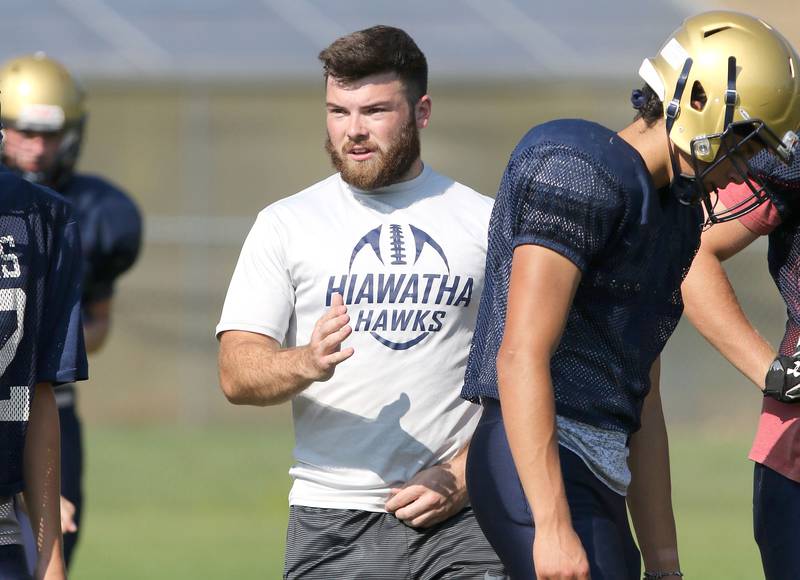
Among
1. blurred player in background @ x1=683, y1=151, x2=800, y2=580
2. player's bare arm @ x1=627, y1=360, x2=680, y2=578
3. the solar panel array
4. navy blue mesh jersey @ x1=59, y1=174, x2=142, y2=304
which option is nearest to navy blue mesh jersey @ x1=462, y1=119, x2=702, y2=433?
player's bare arm @ x1=627, y1=360, x2=680, y2=578

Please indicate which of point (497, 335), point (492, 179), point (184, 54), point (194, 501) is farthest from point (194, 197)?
point (497, 335)

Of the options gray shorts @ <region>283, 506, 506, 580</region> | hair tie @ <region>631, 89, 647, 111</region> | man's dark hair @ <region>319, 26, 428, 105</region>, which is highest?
man's dark hair @ <region>319, 26, 428, 105</region>

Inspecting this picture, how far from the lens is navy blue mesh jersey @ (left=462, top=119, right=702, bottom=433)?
121 inches

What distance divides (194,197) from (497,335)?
1341cm

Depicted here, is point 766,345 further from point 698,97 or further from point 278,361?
point 278,361

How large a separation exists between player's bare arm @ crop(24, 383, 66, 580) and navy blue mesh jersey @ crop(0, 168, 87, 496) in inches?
1.3

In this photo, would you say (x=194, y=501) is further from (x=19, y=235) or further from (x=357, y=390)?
(x=19, y=235)

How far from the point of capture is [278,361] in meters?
3.95

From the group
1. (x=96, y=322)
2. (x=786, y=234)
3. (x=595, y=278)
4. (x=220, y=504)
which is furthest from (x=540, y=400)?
(x=220, y=504)

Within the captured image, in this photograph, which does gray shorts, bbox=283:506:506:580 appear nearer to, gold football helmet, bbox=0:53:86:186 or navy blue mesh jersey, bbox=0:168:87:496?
navy blue mesh jersey, bbox=0:168:87:496

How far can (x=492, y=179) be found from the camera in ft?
53.9

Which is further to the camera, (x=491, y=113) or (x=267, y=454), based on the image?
(x=491, y=113)

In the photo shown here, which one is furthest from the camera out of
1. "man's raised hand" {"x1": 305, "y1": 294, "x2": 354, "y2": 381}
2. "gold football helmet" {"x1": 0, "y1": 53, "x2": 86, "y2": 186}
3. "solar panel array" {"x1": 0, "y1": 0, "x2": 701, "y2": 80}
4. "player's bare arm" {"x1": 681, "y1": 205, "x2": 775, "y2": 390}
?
"solar panel array" {"x1": 0, "y1": 0, "x2": 701, "y2": 80}

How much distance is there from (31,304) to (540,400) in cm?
116
